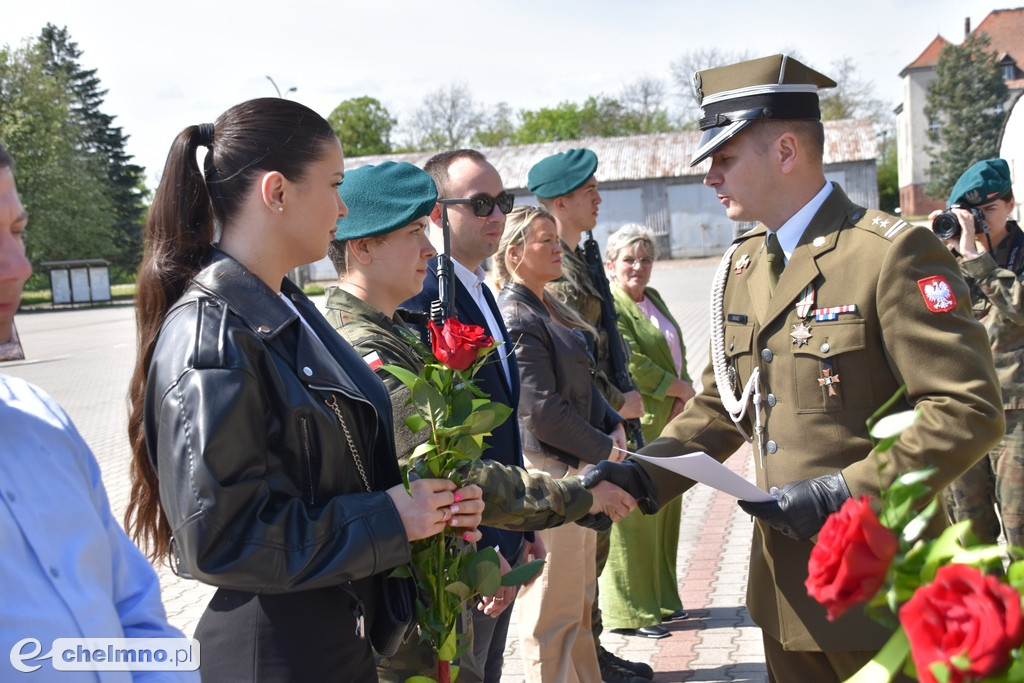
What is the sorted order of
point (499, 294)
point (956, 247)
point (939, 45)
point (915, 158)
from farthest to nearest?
1. point (939, 45)
2. point (915, 158)
3. point (956, 247)
4. point (499, 294)

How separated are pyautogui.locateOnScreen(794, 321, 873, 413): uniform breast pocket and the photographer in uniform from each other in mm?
2628

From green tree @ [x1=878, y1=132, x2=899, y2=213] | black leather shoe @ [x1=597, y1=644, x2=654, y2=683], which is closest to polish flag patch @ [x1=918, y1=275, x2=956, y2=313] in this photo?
Answer: black leather shoe @ [x1=597, y1=644, x2=654, y2=683]

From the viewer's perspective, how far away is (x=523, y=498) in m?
2.63

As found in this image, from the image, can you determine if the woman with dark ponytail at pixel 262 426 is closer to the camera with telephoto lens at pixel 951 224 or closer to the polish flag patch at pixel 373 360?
Answer: the polish flag patch at pixel 373 360

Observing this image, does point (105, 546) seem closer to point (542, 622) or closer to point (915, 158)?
point (542, 622)

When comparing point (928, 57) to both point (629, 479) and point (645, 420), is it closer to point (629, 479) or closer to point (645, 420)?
point (645, 420)

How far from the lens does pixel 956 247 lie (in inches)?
209

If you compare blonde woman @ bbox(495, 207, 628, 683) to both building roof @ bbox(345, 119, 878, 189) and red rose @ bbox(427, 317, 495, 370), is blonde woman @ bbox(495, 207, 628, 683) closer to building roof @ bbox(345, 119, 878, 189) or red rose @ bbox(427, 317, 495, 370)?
red rose @ bbox(427, 317, 495, 370)

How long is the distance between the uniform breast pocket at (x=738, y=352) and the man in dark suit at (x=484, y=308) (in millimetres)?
687

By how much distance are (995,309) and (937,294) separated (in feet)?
9.76

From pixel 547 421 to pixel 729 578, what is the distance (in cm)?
253

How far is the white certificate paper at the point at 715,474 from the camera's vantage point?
7.90 ft

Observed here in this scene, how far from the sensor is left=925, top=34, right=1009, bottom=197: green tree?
188ft

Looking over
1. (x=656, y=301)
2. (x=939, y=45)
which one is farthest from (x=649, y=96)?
(x=656, y=301)
